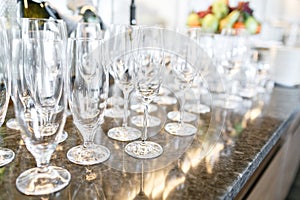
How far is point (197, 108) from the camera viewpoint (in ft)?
3.27

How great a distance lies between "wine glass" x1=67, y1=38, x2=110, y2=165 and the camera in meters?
0.57

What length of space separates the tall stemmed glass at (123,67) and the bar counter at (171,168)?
0.03m

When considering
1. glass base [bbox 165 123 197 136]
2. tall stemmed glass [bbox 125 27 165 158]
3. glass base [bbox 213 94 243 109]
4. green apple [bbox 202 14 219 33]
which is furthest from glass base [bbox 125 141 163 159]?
green apple [bbox 202 14 219 33]

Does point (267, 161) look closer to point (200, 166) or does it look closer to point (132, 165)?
point (200, 166)

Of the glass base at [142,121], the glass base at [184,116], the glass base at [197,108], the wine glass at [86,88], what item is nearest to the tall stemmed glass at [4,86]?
the wine glass at [86,88]

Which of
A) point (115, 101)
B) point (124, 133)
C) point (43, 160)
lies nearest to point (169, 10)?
point (115, 101)

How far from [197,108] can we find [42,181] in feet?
1.99

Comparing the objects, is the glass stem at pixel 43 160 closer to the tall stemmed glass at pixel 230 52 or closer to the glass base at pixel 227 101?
the glass base at pixel 227 101

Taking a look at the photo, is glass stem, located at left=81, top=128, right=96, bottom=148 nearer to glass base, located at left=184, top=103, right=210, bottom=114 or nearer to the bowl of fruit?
glass base, located at left=184, top=103, right=210, bottom=114

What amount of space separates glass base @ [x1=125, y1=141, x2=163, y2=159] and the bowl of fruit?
832 millimetres

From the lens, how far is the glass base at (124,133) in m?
0.71

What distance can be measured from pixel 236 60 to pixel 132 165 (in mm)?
729

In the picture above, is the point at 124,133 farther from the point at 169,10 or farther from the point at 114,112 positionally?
the point at 169,10

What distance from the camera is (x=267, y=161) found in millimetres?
832
